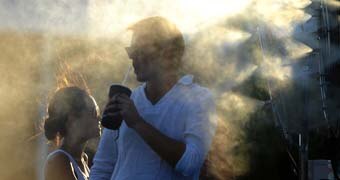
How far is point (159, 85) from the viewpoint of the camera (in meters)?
2.39

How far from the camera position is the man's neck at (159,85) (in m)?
2.39

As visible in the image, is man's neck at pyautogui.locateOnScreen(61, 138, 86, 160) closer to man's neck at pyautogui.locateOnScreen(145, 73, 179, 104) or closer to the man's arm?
the man's arm

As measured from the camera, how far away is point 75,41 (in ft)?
18.7

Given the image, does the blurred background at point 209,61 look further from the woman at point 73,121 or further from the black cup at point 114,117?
the black cup at point 114,117

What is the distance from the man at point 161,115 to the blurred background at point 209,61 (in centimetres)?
84

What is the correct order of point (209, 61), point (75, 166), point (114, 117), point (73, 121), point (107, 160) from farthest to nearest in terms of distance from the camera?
point (209, 61)
point (73, 121)
point (75, 166)
point (107, 160)
point (114, 117)

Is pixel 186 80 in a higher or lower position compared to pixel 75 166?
higher

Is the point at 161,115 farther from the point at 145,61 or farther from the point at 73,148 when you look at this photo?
the point at 73,148

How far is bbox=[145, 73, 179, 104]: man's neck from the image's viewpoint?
2.39m

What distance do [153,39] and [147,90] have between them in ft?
0.60

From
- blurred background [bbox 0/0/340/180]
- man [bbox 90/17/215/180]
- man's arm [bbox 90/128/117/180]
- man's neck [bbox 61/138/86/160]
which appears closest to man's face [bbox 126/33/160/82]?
man [bbox 90/17/215/180]

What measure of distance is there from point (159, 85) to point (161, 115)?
0.12 metres

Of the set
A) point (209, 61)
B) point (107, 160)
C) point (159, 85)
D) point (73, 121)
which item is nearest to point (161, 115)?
point (159, 85)

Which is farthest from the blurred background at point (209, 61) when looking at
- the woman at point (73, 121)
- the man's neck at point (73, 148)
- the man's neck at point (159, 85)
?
the man's neck at point (159, 85)
